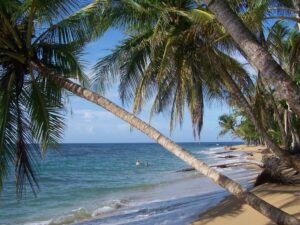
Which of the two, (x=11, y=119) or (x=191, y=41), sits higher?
(x=191, y=41)

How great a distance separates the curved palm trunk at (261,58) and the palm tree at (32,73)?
2294mm

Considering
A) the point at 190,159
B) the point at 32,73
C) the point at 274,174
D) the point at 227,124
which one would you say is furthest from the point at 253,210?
the point at 227,124

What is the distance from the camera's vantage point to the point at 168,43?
381 inches

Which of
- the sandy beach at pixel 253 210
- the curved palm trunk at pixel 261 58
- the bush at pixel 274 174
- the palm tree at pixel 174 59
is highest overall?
the palm tree at pixel 174 59

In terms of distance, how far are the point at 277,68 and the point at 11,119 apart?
5.17 metres

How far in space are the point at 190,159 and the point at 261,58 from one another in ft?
5.01

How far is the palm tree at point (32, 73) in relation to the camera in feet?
21.6

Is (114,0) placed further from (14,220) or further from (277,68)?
(14,220)

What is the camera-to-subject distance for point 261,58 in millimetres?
3717

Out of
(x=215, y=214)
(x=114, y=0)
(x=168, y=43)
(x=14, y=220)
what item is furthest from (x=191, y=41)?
(x=14, y=220)

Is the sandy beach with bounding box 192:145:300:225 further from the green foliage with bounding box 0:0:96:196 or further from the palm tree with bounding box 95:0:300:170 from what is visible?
the green foliage with bounding box 0:0:96:196

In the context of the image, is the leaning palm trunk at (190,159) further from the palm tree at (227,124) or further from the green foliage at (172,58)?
the palm tree at (227,124)

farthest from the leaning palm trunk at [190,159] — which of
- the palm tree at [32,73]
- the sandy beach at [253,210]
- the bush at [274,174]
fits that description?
the bush at [274,174]

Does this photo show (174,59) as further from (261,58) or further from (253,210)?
(261,58)
